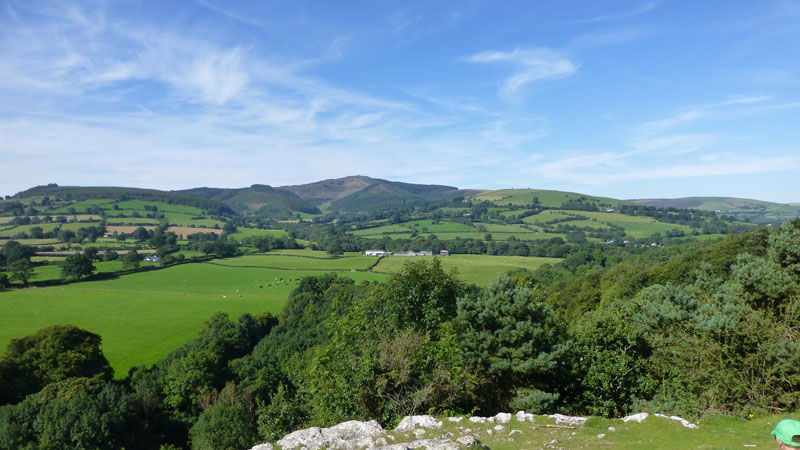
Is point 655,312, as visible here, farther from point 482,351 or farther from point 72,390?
point 72,390

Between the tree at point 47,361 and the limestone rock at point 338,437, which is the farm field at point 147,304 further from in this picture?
the limestone rock at point 338,437

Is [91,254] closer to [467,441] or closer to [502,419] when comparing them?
[502,419]

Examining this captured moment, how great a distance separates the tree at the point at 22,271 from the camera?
288ft

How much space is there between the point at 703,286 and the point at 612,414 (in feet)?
60.0

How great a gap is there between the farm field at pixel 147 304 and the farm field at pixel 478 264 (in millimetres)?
15388

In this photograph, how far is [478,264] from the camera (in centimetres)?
11862

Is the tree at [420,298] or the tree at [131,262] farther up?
the tree at [420,298]

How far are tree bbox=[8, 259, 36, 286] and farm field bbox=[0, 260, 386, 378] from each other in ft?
22.2

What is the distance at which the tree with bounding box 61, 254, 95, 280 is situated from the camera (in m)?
94.4

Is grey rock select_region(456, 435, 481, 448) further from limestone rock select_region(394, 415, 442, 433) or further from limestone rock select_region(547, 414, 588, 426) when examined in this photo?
limestone rock select_region(547, 414, 588, 426)

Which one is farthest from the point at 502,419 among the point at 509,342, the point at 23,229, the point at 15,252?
the point at 23,229

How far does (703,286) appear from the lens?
106ft

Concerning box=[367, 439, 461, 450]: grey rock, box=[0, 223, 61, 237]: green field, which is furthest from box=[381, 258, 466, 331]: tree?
box=[0, 223, 61, 237]: green field

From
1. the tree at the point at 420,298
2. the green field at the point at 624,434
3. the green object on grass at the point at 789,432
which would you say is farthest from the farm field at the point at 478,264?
the green object on grass at the point at 789,432
